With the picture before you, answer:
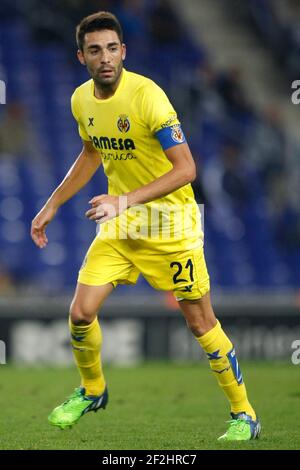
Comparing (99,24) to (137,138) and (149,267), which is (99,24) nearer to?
(137,138)

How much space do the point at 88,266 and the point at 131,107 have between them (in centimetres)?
99

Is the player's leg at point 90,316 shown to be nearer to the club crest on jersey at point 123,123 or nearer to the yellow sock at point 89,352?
the yellow sock at point 89,352

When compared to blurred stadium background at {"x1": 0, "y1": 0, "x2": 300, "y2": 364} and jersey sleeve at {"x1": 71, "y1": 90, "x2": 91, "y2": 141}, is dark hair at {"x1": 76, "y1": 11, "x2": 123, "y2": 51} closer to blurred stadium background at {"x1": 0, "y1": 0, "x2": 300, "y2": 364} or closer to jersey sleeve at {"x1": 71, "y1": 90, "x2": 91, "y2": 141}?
jersey sleeve at {"x1": 71, "y1": 90, "x2": 91, "y2": 141}

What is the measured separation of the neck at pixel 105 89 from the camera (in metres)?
6.76

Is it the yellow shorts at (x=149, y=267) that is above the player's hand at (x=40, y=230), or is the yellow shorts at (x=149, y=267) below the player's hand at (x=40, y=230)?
below

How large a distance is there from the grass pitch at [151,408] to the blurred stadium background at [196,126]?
9.80ft

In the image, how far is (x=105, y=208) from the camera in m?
6.23

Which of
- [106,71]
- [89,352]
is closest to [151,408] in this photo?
[89,352]

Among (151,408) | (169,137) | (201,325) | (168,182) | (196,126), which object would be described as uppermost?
(196,126)

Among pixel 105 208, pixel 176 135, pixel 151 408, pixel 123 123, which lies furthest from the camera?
pixel 151 408

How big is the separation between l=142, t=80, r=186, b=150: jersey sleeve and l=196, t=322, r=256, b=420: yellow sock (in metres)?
1.16

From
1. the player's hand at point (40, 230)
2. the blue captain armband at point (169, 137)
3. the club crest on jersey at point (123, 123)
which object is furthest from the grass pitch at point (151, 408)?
the club crest on jersey at point (123, 123)

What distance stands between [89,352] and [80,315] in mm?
300

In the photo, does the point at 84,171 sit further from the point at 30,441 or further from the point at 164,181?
the point at 30,441
